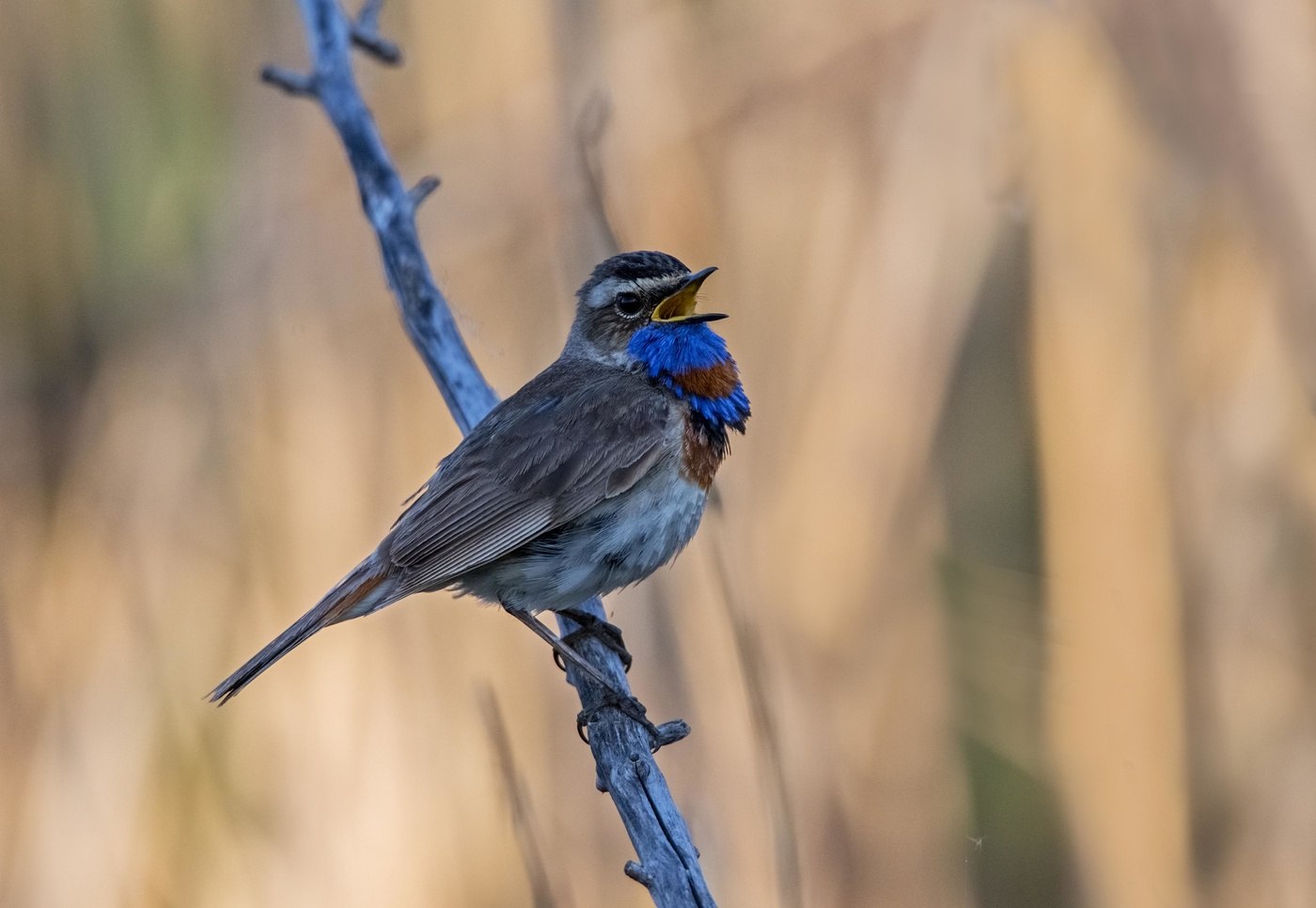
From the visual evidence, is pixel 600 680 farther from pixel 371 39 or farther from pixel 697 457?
pixel 371 39

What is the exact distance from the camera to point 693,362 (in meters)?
3.77

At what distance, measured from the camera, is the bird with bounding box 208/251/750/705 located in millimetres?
3439

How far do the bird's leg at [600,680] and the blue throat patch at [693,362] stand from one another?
27.3 inches

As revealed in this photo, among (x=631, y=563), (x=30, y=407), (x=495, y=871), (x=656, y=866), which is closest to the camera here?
(x=656, y=866)

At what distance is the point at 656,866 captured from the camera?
258cm

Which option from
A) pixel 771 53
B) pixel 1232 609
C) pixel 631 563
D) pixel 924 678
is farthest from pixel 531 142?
pixel 1232 609

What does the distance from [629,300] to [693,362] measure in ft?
0.87

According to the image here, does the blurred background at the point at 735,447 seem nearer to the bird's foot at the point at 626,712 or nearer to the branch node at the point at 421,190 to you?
the branch node at the point at 421,190

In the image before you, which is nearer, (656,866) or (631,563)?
(656,866)

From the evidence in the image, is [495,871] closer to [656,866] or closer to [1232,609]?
[656,866]

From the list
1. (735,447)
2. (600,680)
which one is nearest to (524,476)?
(600,680)

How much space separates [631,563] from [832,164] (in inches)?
68.4

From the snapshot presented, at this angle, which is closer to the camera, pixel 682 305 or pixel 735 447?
pixel 682 305

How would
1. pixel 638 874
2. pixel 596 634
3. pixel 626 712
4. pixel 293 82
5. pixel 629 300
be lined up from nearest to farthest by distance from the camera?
1. pixel 638 874
2. pixel 626 712
3. pixel 596 634
4. pixel 629 300
5. pixel 293 82
